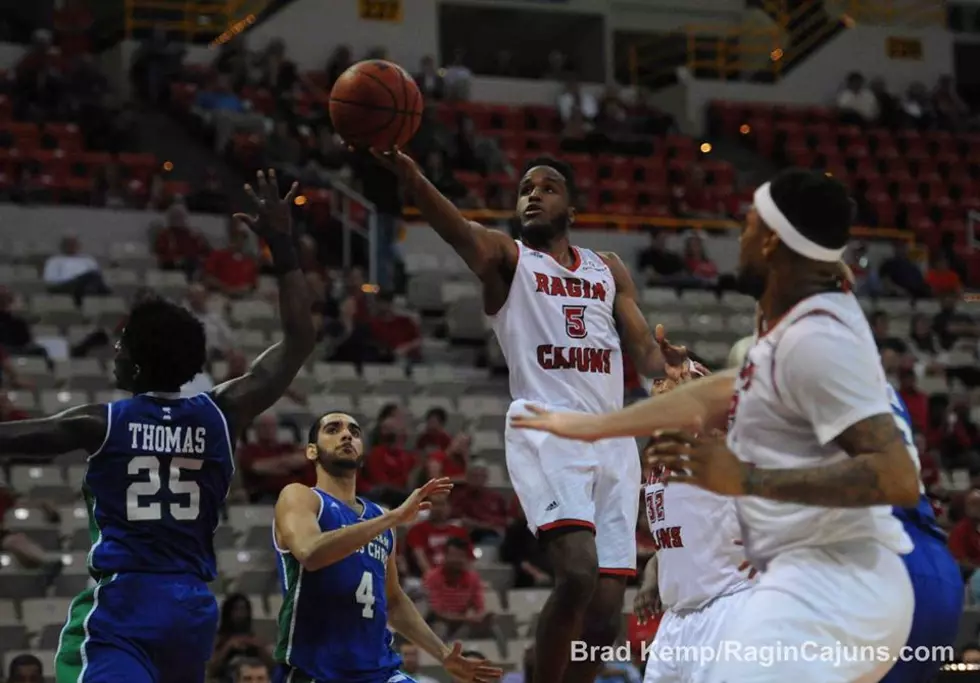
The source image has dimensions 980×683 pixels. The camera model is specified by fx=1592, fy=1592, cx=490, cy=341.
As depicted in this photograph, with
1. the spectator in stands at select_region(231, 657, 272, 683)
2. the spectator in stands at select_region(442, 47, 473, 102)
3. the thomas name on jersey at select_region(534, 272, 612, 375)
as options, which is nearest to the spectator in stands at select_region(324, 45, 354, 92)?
the spectator in stands at select_region(442, 47, 473, 102)

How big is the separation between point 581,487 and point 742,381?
8.12ft

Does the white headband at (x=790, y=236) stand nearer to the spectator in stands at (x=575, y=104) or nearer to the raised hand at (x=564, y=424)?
the raised hand at (x=564, y=424)

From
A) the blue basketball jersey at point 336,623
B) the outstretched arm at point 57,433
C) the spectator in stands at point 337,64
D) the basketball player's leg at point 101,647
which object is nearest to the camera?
the outstretched arm at point 57,433

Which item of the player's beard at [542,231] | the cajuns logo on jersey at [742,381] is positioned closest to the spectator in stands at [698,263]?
the player's beard at [542,231]

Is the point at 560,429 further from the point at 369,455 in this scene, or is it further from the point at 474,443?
the point at 474,443

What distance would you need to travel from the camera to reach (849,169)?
23516 mm

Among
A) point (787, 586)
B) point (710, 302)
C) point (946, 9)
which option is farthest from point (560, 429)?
point (946, 9)

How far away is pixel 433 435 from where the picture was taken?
1373 centimetres

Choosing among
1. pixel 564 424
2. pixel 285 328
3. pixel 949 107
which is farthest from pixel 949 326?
pixel 564 424

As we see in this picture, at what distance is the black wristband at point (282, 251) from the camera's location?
598 cm

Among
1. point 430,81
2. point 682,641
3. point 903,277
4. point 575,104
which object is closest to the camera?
point 682,641

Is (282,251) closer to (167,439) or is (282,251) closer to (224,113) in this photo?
(167,439)

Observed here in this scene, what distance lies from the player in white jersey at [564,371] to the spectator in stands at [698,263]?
11237 mm

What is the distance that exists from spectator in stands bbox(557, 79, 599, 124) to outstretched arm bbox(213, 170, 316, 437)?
16766mm
